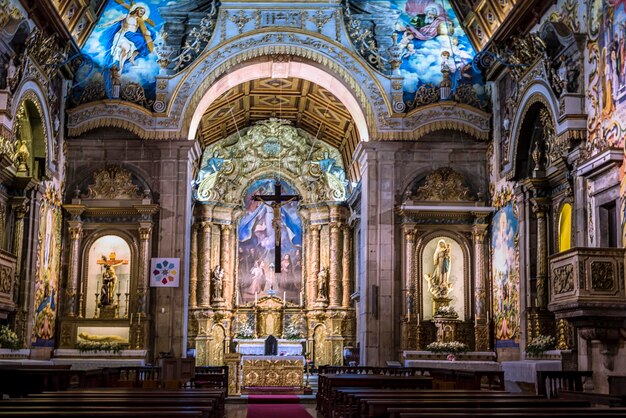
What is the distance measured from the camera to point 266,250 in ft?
100

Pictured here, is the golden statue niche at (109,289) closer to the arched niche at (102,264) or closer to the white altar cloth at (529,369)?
the arched niche at (102,264)

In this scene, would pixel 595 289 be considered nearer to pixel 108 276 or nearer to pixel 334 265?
pixel 108 276

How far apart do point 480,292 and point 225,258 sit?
34.3ft

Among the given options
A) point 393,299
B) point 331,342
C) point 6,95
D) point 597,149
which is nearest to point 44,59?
point 6,95

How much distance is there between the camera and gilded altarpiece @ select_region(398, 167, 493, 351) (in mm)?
21484

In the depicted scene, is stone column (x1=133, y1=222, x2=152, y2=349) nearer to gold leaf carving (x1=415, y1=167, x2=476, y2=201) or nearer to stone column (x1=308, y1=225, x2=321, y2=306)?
gold leaf carving (x1=415, y1=167, x2=476, y2=201)

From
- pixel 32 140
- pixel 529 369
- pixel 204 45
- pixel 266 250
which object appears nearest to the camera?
pixel 529 369

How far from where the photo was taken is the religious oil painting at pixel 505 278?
1970 cm

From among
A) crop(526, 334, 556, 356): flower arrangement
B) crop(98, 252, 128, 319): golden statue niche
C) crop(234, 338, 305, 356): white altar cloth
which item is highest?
crop(98, 252, 128, 319): golden statue niche

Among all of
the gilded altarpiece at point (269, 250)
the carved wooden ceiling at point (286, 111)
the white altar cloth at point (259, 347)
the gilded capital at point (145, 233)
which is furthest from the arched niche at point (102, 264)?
the white altar cloth at point (259, 347)

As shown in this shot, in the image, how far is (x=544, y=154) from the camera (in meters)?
18.8

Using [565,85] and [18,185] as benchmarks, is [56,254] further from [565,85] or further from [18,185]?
[565,85]

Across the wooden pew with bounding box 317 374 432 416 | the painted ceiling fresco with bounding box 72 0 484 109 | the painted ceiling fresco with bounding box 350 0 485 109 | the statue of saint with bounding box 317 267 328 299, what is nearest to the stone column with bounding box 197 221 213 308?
the statue of saint with bounding box 317 267 328 299

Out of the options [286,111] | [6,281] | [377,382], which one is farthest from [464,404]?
[286,111]
